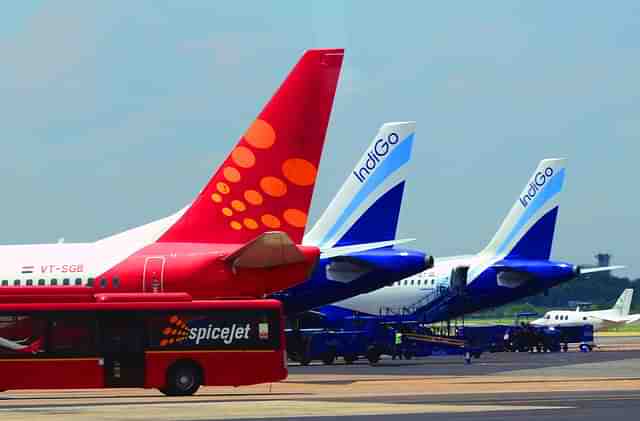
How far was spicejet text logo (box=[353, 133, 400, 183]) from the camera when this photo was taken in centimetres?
7306

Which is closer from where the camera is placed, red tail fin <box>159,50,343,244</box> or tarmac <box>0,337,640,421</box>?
tarmac <box>0,337,640,421</box>

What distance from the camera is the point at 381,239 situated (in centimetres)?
7306

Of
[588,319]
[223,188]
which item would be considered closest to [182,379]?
[223,188]

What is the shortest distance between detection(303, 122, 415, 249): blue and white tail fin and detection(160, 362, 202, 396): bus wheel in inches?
1106

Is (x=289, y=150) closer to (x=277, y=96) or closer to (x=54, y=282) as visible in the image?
(x=277, y=96)

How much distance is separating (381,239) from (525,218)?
84.1 feet

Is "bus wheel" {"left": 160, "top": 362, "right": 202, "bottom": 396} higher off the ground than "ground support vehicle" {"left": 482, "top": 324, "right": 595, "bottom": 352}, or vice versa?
"ground support vehicle" {"left": 482, "top": 324, "right": 595, "bottom": 352}

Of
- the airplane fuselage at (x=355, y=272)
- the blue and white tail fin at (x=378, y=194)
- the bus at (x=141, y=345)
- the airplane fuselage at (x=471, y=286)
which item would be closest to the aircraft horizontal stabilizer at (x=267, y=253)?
the bus at (x=141, y=345)

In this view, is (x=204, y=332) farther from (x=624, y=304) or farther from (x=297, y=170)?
(x=624, y=304)

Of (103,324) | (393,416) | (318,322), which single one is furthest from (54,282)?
(318,322)

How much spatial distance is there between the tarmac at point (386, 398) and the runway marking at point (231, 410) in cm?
2

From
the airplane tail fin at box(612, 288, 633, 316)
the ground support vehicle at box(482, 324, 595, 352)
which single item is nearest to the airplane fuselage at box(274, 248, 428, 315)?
the ground support vehicle at box(482, 324, 595, 352)

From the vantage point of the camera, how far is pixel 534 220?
9644cm

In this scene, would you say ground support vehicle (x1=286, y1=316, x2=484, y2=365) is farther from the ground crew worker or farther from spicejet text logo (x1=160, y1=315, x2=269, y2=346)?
spicejet text logo (x1=160, y1=315, x2=269, y2=346)
